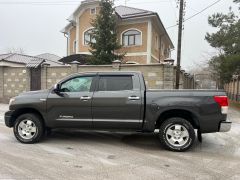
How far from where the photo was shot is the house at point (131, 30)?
24172 mm

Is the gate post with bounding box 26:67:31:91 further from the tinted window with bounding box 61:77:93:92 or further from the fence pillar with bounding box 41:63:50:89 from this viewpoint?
the tinted window with bounding box 61:77:93:92

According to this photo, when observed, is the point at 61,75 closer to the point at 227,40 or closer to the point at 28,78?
the point at 28,78

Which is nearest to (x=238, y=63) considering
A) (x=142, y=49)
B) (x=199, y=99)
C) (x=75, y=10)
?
(x=142, y=49)

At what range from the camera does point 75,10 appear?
2678cm

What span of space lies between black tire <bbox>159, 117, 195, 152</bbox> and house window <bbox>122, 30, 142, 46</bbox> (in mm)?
19604

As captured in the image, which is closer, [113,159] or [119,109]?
[113,159]

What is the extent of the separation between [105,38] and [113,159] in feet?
54.5

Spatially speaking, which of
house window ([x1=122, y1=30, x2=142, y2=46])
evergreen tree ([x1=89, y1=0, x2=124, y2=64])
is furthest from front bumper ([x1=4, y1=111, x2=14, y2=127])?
house window ([x1=122, y1=30, x2=142, y2=46])

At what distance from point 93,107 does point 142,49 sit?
1905cm

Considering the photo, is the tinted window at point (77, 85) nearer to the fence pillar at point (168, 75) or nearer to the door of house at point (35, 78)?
the fence pillar at point (168, 75)

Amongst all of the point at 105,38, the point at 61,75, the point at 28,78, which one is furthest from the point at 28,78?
the point at 105,38

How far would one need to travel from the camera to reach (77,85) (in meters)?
6.40

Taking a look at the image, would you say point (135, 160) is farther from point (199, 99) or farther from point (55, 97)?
point (55, 97)

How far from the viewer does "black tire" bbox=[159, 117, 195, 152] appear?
19.0ft
